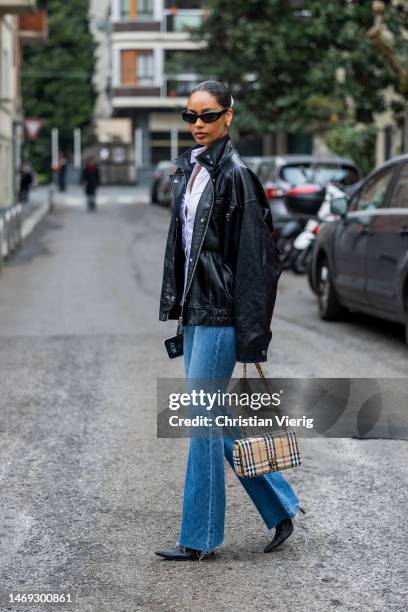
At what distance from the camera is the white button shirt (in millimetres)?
4914

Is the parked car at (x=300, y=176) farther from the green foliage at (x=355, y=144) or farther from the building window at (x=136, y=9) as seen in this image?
the building window at (x=136, y=9)

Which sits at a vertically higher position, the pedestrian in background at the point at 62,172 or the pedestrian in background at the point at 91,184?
the pedestrian in background at the point at 91,184

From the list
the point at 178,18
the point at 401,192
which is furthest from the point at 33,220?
the point at 178,18

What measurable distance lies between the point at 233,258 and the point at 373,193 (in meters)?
7.76

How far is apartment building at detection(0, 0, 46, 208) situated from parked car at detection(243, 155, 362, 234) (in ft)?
61.5

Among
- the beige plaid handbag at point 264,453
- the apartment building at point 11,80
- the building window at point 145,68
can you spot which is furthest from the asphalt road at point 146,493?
the building window at point 145,68

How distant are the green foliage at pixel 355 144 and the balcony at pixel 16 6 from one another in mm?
10075

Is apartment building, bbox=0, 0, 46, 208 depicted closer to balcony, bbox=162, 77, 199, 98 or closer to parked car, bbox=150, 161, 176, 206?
parked car, bbox=150, 161, 176, 206

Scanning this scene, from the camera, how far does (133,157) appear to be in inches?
2995

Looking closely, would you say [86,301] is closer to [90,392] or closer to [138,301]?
[138,301]

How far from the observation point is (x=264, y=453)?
4.87 m

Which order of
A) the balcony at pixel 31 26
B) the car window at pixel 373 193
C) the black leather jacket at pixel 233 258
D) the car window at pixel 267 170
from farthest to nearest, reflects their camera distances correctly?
the balcony at pixel 31 26, the car window at pixel 267 170, the car window at pixel 373 193, the black leather jacket at pixel 233 258

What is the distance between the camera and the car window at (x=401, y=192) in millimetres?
11461
